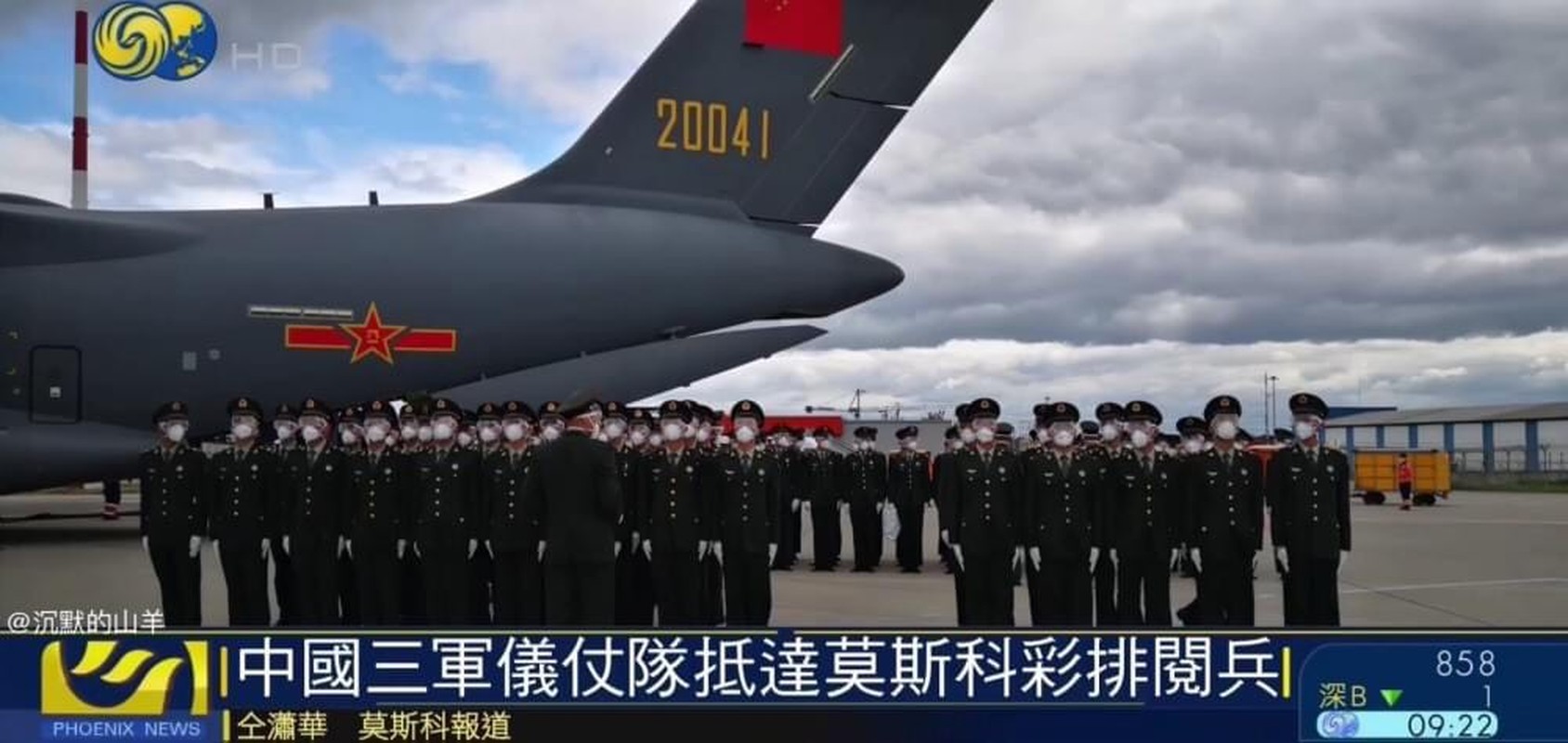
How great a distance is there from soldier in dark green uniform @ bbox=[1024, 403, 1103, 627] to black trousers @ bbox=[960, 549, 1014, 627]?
0.21 m

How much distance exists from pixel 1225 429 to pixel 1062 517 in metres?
1.10

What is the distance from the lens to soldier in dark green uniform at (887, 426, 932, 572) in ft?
43.1

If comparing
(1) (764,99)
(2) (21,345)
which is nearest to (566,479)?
(1) (764,99)

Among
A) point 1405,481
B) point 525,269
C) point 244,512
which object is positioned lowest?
point 1405,481

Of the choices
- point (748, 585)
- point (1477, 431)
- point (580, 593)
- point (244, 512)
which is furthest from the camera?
point (1477, 431)

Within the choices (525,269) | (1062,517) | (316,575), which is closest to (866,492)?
(525,269)

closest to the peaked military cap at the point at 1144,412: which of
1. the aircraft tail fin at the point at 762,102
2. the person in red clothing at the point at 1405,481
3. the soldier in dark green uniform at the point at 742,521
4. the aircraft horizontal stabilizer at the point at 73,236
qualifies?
the soldier in dark green uniform at the point at 742,521

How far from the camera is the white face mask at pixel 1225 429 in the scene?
7695 millimetres

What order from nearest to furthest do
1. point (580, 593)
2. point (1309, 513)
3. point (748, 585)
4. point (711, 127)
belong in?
point (580, 593)
point (1309, 513)
point (748, 585)
point (711, 127)

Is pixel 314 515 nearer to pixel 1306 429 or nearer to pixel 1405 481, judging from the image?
pixel 1306 429

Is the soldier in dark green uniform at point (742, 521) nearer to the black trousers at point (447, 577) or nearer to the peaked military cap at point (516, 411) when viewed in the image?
the peaked military cap at point (516, 411)

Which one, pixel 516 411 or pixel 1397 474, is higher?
pixel 516 411

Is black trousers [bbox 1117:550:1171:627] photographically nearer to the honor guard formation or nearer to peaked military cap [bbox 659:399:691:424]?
the honor guard formation

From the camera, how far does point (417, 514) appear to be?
8.14 metres
